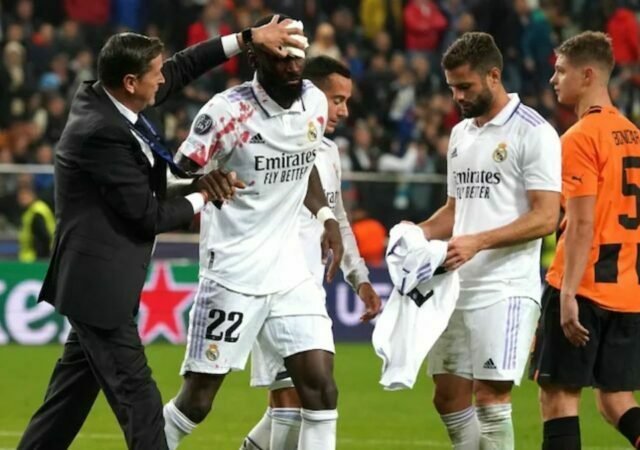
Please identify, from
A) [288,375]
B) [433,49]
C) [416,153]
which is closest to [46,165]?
[416,153]

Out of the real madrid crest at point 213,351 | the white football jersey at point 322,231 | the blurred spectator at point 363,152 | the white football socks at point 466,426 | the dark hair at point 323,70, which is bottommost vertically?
the white football socks at point 466,426

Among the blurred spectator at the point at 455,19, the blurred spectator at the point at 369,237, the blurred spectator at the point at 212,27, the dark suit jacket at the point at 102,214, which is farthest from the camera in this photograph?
the blurred spectator at the point at 455,19

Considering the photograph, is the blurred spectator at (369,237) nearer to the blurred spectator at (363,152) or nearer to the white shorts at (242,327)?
the blurred spectator at (363,152)

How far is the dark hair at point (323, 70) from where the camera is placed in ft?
26.4

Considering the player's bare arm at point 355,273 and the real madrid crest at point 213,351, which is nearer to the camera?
the real madrid crest at point 213,351

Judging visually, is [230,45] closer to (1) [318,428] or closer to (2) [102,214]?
(2) [102,214]

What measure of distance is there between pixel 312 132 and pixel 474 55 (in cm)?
90

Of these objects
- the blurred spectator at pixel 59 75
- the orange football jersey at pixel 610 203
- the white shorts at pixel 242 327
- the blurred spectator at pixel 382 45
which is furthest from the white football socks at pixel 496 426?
the blurred spectator at pixel 382 45

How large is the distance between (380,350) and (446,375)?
44 centimetres

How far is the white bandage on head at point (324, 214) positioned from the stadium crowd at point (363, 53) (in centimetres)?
1070

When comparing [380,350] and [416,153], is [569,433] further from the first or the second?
[416,153]

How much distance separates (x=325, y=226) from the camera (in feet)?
24.1

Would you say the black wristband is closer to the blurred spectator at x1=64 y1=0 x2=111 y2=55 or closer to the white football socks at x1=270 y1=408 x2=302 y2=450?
the white football socks at x1=270 y1=408 x2=302 y2=450

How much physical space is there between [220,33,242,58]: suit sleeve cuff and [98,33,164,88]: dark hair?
33.4 inches
